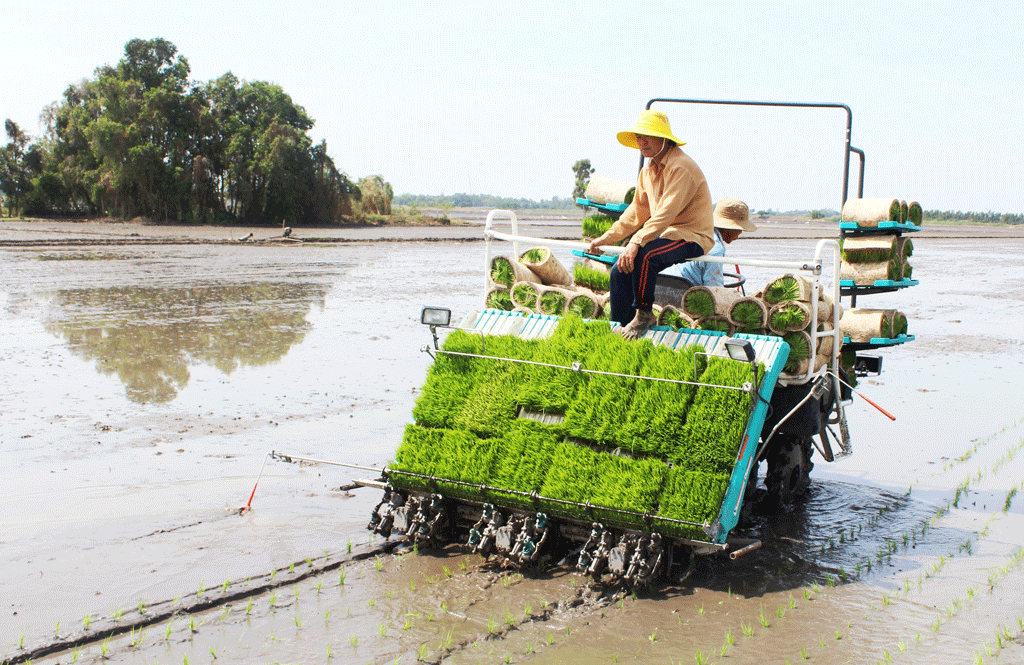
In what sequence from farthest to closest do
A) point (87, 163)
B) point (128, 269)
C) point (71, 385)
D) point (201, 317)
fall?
point (87, 163)
point (128, 269)
point (201, 317)
point (71, 385)

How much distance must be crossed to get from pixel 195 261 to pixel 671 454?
27.5 meters

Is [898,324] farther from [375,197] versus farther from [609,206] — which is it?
[375,197]

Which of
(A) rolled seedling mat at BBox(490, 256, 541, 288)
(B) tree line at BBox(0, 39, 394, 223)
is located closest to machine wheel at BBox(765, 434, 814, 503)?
(A) rolled seedling mat at BBox(490, 256, 541, 288)

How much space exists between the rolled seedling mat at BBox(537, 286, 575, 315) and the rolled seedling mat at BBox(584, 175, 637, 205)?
1.46 metres

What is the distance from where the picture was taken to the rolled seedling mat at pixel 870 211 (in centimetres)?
853

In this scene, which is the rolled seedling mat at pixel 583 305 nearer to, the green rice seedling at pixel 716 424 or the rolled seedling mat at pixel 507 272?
the rolled seedling mat at pixel 507 272

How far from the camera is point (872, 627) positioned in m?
5.79

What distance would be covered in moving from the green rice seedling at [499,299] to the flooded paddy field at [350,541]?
206 cm

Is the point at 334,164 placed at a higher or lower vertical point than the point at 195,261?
higher

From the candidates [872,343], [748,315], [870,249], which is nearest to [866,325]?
[872,343]

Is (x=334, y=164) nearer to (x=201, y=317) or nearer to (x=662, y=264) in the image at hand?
(x=201, y=317)

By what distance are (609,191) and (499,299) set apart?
5.38ft

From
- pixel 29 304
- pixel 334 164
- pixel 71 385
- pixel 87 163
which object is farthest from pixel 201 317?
pixel 87 163

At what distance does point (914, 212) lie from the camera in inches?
350
